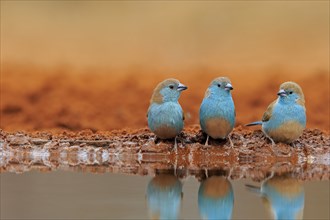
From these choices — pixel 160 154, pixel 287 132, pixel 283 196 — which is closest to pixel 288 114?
pixel 287 132

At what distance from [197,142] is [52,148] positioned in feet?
6.57

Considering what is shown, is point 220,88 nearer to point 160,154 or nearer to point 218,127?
point 218,127

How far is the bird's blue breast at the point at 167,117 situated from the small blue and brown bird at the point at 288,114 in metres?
1.19

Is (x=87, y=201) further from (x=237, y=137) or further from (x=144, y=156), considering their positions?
(x=237, y=137)

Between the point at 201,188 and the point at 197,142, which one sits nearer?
the point at 201,188

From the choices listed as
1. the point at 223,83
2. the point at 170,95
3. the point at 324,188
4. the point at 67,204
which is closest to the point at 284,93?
the point at 223,83

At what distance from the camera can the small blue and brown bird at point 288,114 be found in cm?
1002

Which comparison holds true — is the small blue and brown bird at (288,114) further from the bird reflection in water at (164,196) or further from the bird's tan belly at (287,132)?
the bird reflection in water at (164,196)

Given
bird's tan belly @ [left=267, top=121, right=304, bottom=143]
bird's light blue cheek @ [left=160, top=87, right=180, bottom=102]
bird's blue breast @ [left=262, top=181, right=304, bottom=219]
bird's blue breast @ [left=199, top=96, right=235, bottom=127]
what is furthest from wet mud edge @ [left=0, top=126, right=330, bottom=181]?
bird's blue breast @ [left=262, top=181, right=304, bottom=219]

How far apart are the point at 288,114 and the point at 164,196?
3092mm

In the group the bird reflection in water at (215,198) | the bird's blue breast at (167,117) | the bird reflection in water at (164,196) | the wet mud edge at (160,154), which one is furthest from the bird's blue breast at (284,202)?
the bird's blue breast at (167,117)

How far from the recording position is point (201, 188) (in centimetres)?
782

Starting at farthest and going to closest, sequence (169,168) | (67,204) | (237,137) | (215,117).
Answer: (237,137) < (215,117) < (169,168) < (67,204)

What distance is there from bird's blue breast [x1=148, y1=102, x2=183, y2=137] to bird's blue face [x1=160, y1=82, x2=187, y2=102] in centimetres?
9
